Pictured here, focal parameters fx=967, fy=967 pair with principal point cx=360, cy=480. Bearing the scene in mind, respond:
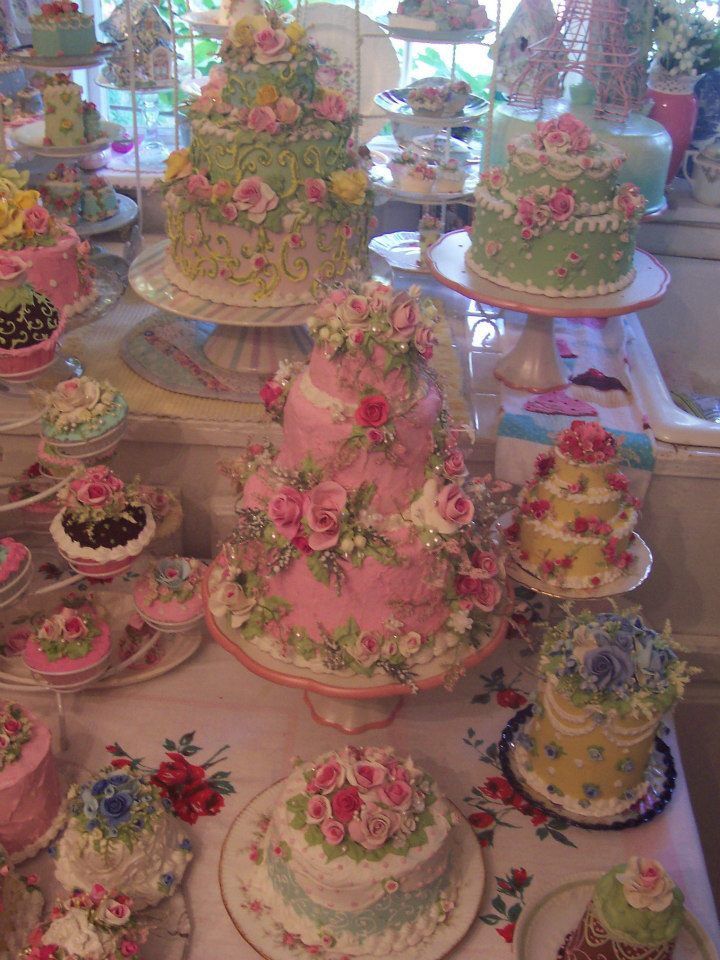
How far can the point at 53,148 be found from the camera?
2391 mm

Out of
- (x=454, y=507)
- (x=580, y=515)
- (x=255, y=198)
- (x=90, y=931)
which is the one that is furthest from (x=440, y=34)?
(x=90, y=931)

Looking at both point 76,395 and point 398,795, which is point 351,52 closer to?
point 76,395

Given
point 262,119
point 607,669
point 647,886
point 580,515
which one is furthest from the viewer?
point 262,119

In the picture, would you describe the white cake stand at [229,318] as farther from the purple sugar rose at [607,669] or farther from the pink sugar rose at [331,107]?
the purple sugar rose at [607,669]

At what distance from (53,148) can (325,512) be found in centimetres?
151

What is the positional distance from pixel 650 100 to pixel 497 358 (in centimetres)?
113

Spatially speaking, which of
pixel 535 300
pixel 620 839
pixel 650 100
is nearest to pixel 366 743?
pixel 620 839

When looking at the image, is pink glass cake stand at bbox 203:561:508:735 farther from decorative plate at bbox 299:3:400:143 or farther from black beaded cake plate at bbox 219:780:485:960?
decorative plate at bbox 299:3:400:143

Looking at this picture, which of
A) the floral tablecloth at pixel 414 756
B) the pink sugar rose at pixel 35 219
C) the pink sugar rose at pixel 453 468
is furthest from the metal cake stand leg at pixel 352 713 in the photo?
the pink sugar rose at pixel 35 219

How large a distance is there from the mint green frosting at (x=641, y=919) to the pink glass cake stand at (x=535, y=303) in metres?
1.11

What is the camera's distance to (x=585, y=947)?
4.41 feet

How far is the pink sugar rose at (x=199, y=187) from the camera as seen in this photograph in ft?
6.18

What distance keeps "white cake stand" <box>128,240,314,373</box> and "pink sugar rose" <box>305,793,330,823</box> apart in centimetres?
95

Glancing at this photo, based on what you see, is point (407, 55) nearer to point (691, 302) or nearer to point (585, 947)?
point (691, 302)
